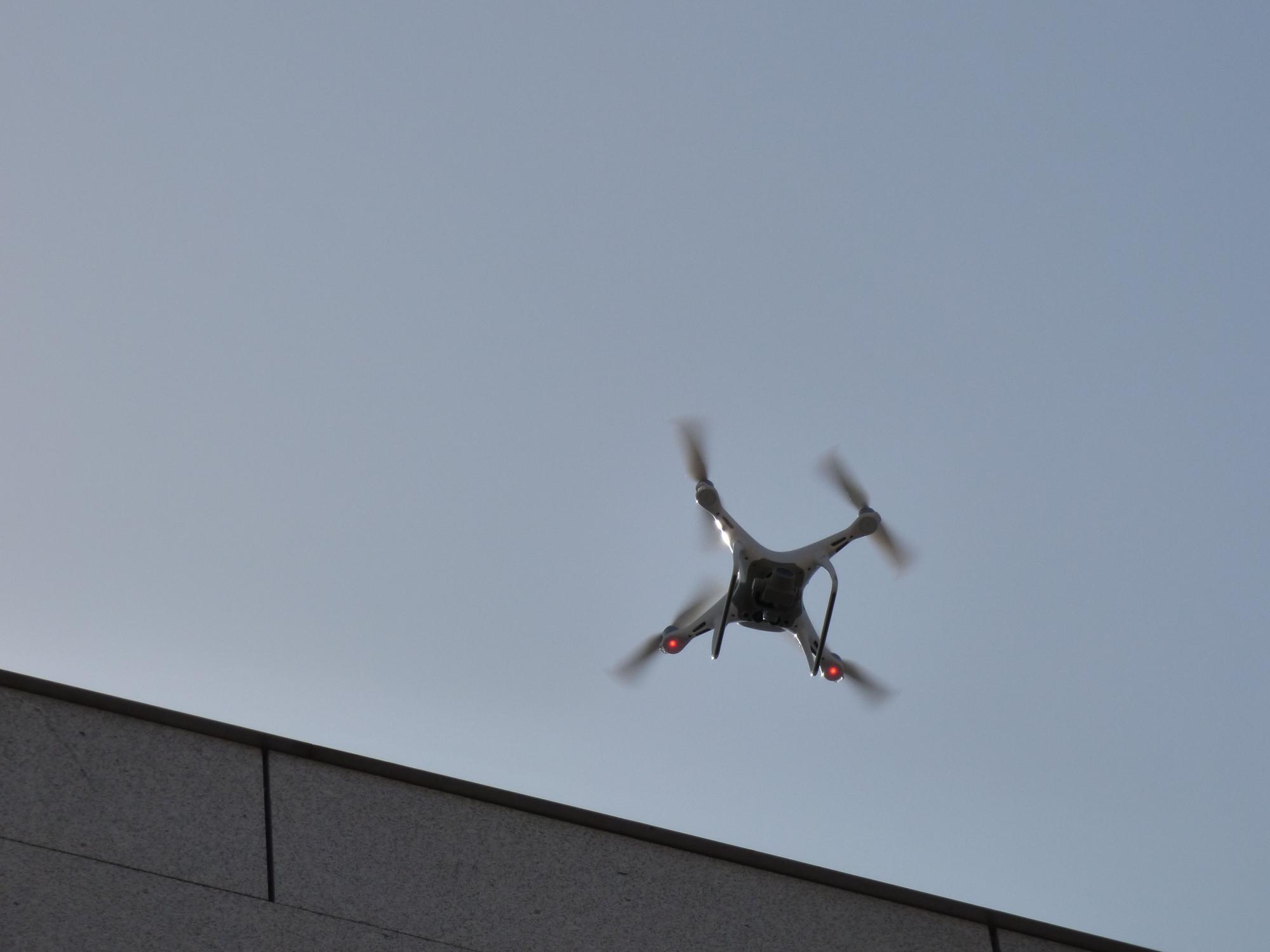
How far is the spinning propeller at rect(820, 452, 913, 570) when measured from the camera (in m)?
9.87

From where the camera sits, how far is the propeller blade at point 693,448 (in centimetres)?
952

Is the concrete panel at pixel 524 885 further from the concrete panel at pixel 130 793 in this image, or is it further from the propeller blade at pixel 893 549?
the propeller blade at pixel 893 549

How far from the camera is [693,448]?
31.6 ft

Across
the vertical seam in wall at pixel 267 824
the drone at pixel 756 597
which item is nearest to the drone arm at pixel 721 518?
the drone at pixel 756 597

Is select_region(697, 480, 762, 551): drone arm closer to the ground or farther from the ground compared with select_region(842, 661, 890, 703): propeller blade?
farther from the ground

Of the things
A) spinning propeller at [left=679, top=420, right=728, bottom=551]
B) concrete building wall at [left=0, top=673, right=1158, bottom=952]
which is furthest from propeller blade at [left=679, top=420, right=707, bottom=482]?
concrete building wall at [left=0, top=673, right=1158, bottom=952]

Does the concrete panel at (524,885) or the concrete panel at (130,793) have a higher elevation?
the concrete panel at (130,793)

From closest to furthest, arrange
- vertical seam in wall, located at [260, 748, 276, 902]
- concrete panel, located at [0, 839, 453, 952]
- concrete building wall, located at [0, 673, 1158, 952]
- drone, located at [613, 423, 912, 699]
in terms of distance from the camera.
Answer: concrete panel, located at [0, 839, 453, 952], concrete building wall, located at [0, 673, 1158, 952], vertical seam in wall, located at [260, 748, 276, 902], drone, located at [613, 423, 912, 699]

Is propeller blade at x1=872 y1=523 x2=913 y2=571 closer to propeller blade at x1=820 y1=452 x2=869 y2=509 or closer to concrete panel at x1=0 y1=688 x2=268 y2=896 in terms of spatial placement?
propeller blade at x1=820 y1=452 x2=869 y2=509

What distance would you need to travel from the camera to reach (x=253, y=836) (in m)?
5.99

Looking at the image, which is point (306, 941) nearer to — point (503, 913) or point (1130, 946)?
point (503, 913)

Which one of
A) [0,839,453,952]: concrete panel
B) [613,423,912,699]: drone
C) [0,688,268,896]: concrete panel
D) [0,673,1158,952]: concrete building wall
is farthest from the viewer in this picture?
[613,423,912,699]: drone

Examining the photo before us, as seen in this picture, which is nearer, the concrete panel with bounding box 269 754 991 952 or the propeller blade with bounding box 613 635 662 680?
the concrete panel with bounding box 269 754 991 952

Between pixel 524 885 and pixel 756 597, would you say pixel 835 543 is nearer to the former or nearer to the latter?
pixel 756 597
